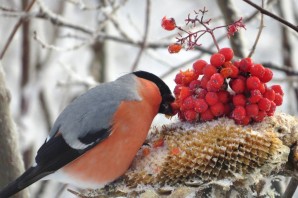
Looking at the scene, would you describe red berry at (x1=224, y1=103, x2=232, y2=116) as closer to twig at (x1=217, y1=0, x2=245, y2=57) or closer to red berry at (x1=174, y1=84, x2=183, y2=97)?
red berry at (x1=174, y1=84, x2=183, y2=97)

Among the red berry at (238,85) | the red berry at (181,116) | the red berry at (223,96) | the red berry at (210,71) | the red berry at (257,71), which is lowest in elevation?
the red berry at (181,116)

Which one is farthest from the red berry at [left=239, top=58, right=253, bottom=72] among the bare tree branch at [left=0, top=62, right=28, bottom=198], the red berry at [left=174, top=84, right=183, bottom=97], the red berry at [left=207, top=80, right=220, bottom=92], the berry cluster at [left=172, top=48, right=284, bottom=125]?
the bare tree branch at [left=0, top=62, right=28, bottom=198]

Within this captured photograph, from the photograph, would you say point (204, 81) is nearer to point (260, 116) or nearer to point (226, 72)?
point (226, 72)

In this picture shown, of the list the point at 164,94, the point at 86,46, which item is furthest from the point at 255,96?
the point at 86,46

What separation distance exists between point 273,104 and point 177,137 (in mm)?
329

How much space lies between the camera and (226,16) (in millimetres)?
3078

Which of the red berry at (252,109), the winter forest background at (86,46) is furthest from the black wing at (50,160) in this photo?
the winter forest background at (86,46)

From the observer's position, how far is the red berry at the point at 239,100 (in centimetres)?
198

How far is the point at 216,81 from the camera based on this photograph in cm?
197

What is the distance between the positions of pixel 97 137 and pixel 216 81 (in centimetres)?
53

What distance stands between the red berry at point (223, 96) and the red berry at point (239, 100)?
36 mm

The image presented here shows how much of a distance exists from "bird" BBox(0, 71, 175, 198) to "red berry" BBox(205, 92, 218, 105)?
0.31m

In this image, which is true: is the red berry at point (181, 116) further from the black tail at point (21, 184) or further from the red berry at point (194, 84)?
the black tail at point (21, 184)

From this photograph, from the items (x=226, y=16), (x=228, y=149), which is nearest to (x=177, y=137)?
(x=228, y=149)
